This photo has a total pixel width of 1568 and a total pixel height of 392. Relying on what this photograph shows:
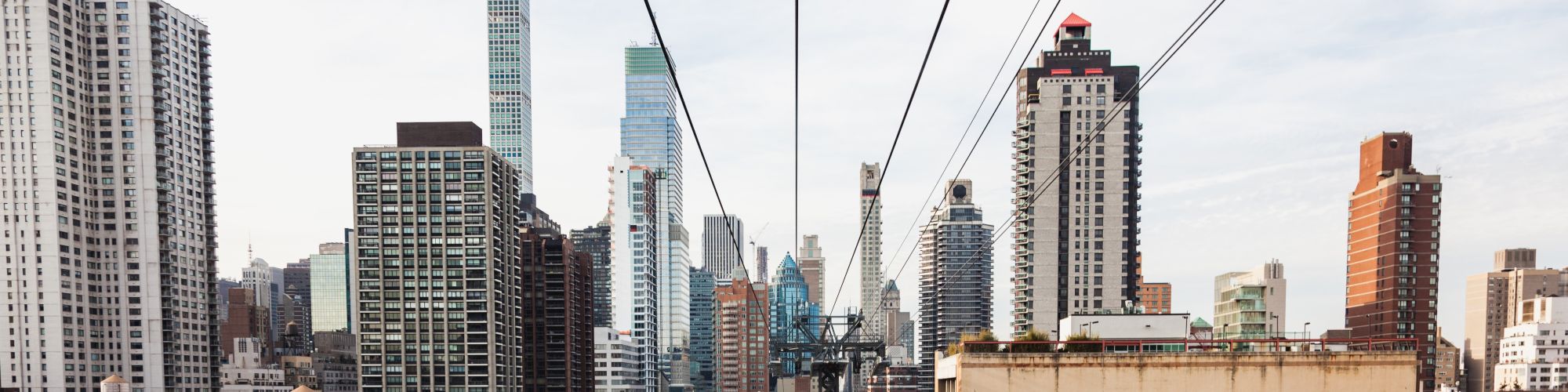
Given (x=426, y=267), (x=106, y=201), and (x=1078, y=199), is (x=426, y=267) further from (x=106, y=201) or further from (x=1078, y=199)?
(x=1078, y=199)

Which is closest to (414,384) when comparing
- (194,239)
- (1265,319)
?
(194,239)

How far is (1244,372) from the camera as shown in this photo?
28.0 metres

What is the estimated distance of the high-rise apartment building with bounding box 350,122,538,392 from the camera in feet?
384

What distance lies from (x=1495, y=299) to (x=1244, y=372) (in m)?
158

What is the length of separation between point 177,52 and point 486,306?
151 feet

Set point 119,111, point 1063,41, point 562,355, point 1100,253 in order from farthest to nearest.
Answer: point 562,355, point 119,111, point 1063,41, point 1100,253

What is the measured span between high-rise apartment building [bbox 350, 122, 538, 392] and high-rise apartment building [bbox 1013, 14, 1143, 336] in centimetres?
6277

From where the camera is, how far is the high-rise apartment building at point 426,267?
117125 mm

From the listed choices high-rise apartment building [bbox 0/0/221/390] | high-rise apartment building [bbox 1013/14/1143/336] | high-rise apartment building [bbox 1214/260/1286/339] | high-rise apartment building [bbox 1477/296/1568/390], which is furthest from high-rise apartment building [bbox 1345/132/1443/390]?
high-rise apartment building [bbox 0/0/221/390]

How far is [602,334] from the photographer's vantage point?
15800cm

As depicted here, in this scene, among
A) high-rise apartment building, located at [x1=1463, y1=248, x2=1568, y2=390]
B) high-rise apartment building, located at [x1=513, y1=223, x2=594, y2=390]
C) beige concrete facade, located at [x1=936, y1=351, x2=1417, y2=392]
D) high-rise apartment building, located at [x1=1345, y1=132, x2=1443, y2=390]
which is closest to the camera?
beige concrete facade, located at [x1=936, y1=351, x2=1417, y2=392]

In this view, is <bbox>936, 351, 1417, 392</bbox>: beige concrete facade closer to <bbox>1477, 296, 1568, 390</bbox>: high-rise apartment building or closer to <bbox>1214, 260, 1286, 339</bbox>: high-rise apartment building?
<bbox>1214, 260, 1286, 339</bbox>: high-rise apartment building

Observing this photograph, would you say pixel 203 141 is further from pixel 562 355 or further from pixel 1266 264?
pixel 1266 264

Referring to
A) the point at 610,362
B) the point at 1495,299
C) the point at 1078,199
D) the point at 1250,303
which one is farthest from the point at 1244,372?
the point at 1495,299
